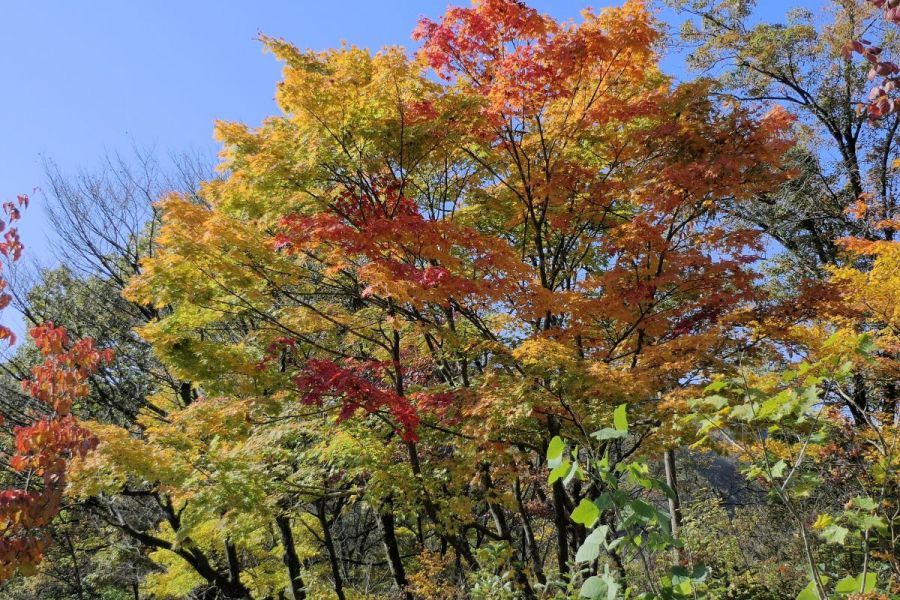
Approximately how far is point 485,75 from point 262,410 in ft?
14.9

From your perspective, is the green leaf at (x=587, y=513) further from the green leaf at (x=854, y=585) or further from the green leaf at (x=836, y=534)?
the green leaf at (x=836, y=534)

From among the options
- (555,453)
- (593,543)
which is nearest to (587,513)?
(593,543)

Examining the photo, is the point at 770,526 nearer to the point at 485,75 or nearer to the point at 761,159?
the point at 761,159

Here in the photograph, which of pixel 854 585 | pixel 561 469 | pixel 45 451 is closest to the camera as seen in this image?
pixel 561 469

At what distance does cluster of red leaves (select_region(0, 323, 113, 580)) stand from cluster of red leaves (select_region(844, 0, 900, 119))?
13.9 ft

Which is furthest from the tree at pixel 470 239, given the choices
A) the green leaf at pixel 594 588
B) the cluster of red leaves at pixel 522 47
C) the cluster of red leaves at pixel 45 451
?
the green leaf at pixel 594 588

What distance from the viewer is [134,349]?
12.2 m

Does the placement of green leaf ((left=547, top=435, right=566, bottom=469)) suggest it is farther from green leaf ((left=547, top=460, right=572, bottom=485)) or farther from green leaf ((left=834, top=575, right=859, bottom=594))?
green leaf ((left=834, top=575, right=859, bottom=594))

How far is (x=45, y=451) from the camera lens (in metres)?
3.56

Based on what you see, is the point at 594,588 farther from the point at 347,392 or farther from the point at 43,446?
the point at 347,392

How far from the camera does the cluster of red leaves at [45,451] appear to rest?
328 cm

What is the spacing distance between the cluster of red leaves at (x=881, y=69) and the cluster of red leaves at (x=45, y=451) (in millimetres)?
4228

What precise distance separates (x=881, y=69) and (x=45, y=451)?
4553 mm

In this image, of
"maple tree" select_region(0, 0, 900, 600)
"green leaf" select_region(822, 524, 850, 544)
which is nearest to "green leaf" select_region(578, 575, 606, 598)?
"green leaf" select_region(822, 524, 850, 544)
